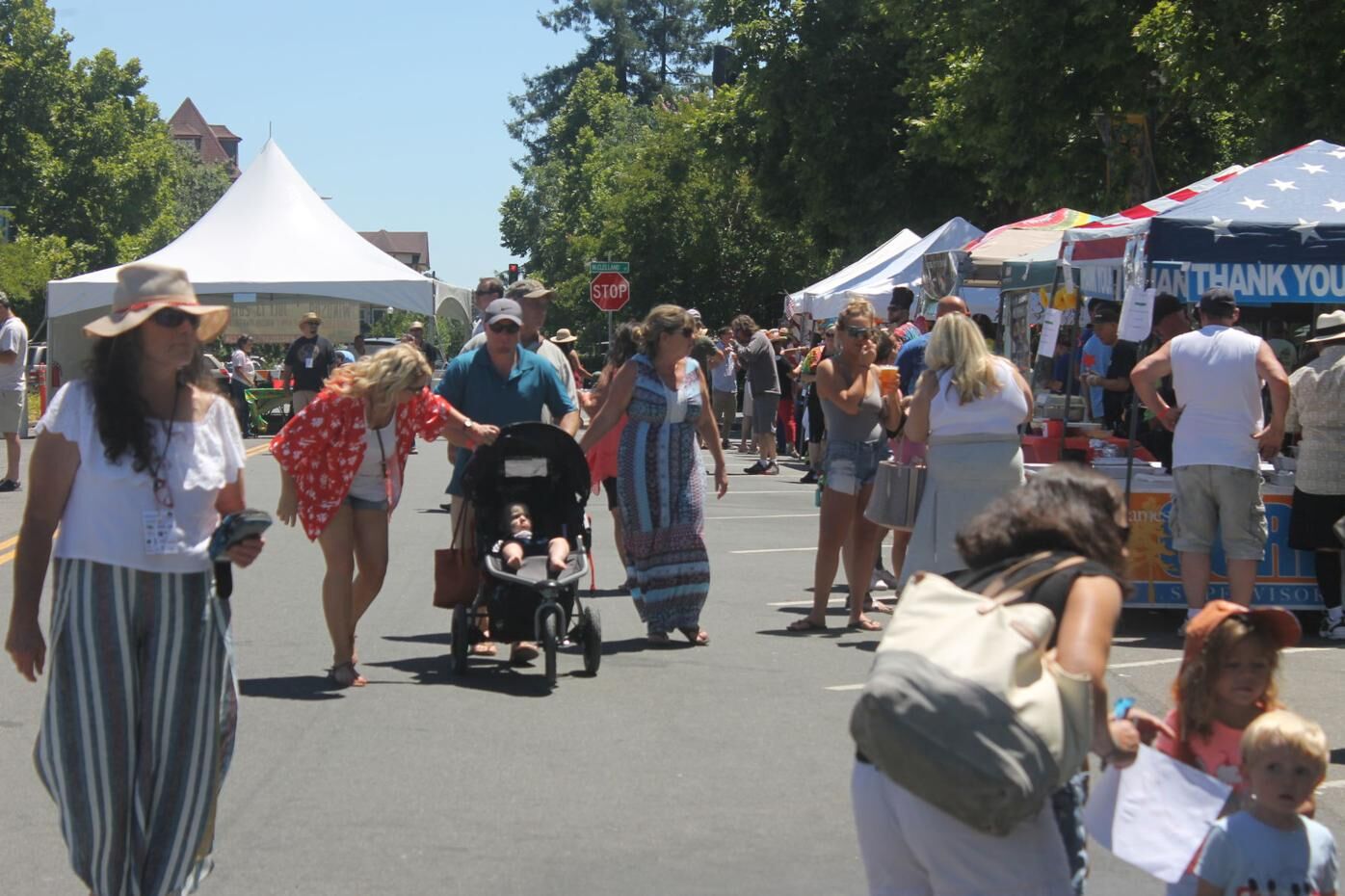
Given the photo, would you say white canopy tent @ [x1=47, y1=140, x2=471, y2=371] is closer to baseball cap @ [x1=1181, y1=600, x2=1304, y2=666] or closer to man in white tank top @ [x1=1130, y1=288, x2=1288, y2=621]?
man in white tank top @ [x1=1130, y1=288, x2=1288, y2=621]

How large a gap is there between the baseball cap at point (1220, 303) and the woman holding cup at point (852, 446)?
176 cm

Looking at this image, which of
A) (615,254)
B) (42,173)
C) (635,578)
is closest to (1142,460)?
(635,578)

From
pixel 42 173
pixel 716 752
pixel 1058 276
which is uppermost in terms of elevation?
pixel 42 173

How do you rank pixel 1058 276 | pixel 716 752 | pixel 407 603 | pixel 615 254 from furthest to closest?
pixel 615 254, pixel 1058 276, pixel 407 603, pixel 716 752

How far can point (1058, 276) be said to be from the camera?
12.4 m

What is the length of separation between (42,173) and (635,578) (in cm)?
7254

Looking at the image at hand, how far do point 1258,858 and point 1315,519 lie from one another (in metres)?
6.57

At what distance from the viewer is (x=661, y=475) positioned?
943 cm

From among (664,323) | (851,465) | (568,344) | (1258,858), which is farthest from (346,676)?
(568,344)

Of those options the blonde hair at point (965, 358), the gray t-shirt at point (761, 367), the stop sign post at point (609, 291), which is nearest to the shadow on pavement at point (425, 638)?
the blonde hair at point (965, 358)

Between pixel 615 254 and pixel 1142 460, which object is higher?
pixel 615 254

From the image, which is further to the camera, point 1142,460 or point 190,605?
point 1142,460

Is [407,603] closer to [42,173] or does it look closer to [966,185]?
[966,185]

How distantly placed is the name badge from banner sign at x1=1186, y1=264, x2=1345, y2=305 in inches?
301
